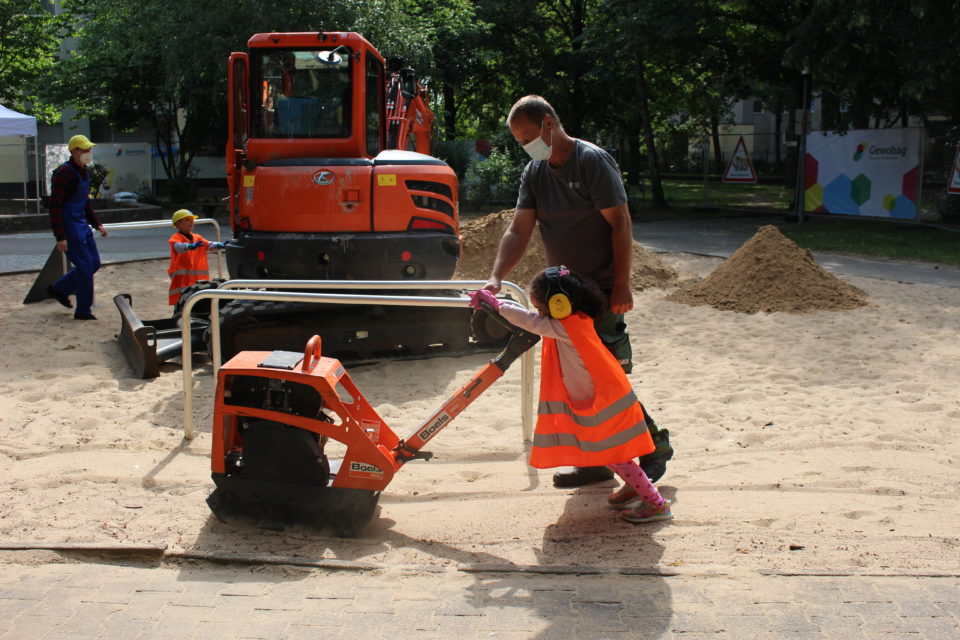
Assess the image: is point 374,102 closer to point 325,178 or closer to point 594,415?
point 325,178

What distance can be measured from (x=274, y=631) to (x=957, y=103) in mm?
18815

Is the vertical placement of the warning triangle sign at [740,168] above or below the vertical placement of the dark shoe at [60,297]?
above

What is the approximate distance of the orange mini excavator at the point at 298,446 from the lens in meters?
4.32

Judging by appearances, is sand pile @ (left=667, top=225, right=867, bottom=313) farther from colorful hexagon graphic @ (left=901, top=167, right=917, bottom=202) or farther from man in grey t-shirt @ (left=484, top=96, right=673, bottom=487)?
colorful hexagon graphic @ (left=901, top=167, right=917, bottom=202)

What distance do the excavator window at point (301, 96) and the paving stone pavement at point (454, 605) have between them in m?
5.29

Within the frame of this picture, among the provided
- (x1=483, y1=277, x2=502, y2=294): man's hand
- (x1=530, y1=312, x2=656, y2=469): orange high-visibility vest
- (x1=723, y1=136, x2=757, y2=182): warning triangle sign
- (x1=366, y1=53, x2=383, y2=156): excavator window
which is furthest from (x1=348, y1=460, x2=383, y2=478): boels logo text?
(x1=723, y1=136, x2=757, y2=182): warning triangle sign

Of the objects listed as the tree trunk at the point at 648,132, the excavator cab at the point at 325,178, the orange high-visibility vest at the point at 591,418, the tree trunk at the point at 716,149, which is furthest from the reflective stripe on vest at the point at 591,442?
the tree trunk at the point at 716,149

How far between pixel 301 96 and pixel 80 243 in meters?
3.04

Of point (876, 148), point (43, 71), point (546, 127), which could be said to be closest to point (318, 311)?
point (546, 127)

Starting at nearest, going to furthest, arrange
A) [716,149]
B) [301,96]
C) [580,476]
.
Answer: [580,476], [301,96], [716,149]

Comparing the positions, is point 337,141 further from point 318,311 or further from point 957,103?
point 957,103

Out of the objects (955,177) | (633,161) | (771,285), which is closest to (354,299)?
(771,285)

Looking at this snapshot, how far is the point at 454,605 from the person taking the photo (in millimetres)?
3652

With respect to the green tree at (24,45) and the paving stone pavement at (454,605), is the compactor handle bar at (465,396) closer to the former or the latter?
the paving stone pavement at (454,605)
